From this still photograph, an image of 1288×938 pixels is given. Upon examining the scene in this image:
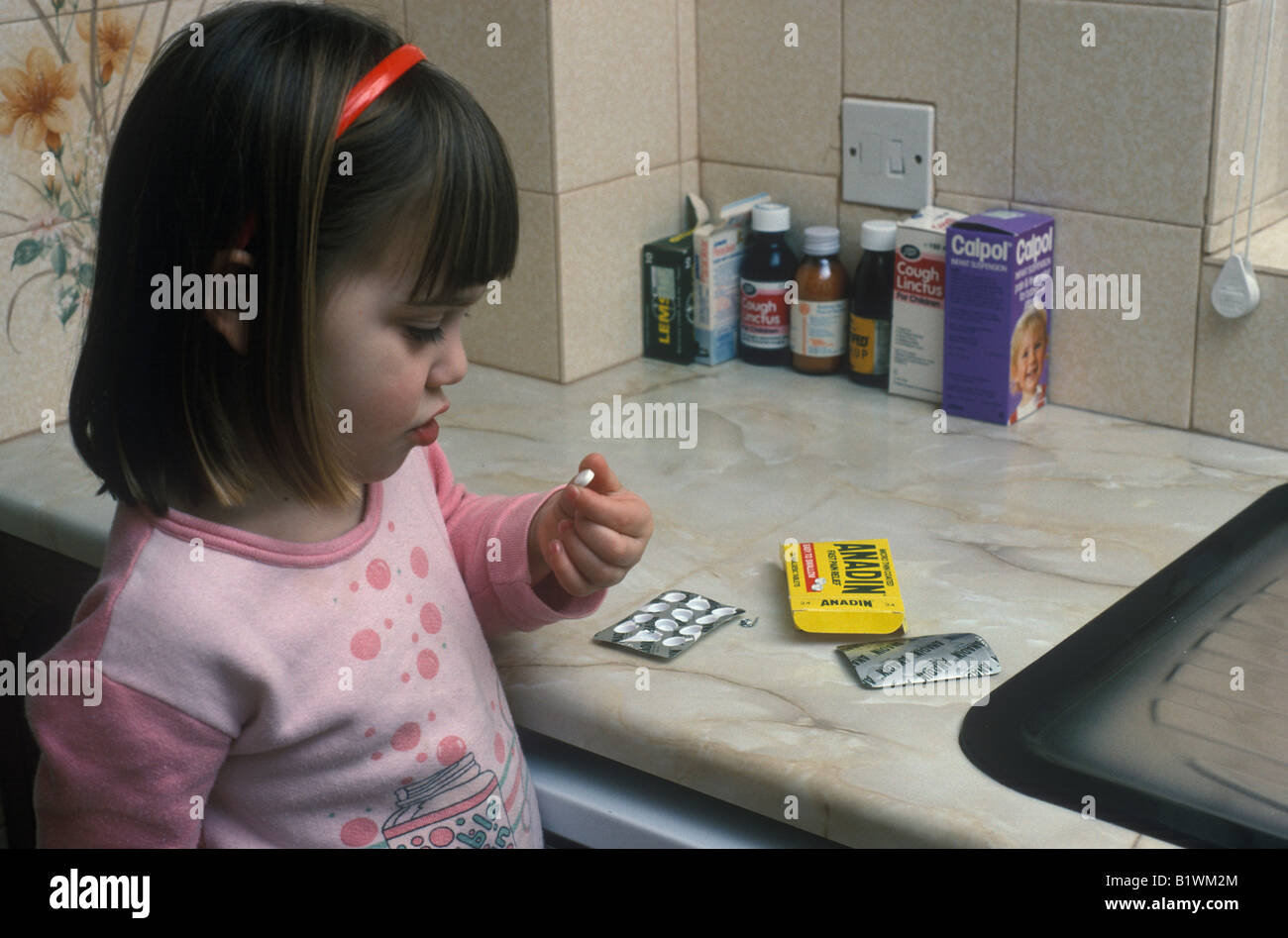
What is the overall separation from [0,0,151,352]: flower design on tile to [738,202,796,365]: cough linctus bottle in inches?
23.5

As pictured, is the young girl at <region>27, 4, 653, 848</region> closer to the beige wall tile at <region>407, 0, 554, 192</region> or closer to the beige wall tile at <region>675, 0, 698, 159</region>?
the beige wall tile at <region>407, 0, 554, 192</region>

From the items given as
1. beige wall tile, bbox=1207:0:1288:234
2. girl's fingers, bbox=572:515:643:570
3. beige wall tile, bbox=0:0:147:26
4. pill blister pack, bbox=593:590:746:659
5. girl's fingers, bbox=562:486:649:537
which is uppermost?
beige wall tile, bbox=0:0:147:26

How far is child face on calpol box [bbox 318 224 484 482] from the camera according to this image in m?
0.78

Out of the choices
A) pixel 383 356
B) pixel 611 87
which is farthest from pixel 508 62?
pixel 383 356

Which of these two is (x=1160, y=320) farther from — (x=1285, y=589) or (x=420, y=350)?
(x=420, y=350)

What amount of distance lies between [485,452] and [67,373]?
0.40 m

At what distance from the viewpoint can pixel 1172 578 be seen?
1.02 metres

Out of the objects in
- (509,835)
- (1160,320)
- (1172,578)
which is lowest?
(509,835)

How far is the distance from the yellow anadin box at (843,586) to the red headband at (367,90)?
1.39 ft

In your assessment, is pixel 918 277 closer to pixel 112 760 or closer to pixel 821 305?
pixel 821 305

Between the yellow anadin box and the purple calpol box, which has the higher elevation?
the purple calpol box

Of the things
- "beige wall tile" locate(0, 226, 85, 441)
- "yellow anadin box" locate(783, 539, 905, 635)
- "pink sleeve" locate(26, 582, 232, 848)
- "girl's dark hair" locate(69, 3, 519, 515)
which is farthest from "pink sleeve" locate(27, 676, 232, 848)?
"beige wall tile" locate(0, 226, 85, 441)

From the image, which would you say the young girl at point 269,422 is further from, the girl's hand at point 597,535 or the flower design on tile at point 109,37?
the flower design on tile at point 109,37

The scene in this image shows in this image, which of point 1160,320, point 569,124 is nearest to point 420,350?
point 569,124
